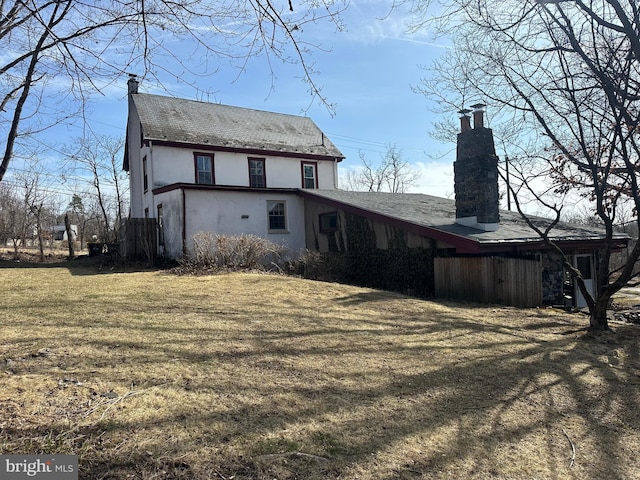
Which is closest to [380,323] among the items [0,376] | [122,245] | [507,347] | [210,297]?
[507,347]

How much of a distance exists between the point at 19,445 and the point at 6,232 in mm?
31096

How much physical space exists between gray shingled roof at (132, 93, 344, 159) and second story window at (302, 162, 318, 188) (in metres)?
0.64

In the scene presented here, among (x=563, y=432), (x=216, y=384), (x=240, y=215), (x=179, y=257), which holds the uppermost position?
(x=240, y=215)

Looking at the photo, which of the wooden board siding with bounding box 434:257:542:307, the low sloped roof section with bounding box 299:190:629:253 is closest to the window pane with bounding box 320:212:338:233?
the low sloped roof section with bounding box 299:190:629:253

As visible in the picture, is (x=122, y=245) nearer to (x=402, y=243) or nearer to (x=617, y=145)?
(x=402, y=243)

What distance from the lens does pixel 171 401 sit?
4023mm

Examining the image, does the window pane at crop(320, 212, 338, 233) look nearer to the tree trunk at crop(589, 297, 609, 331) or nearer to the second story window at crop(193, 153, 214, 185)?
the second story window at crop(193, 153, 214, 185)

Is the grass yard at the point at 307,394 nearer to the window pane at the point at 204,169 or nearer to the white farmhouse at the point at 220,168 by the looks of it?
the white farmhouse at the point at 220,168

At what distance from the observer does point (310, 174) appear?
23.2 m

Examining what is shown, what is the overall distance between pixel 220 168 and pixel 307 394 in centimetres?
1731

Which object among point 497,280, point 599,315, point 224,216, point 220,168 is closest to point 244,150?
point 220,168

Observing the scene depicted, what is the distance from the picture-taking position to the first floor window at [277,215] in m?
18.4

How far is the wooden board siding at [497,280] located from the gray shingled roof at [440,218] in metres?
0.67

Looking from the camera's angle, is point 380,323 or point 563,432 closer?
point 563,432
